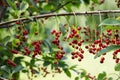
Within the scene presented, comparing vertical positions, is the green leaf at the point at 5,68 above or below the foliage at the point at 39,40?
below

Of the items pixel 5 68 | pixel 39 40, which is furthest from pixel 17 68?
pixel 39 40

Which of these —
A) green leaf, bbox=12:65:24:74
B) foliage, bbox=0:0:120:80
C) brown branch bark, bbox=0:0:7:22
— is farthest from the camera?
green leaf, bbox=12:65:24:74

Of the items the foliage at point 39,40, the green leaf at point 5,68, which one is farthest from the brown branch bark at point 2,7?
the green leaf at point 5,68

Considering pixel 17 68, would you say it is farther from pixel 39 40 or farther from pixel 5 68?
pixel 39 40

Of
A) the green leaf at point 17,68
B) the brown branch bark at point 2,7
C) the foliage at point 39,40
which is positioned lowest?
the green leaf at point 17,68

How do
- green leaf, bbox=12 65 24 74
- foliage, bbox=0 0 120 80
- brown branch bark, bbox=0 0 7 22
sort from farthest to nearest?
1. green leaf, bbox=12 65 24 74
2. brown branch bark, bbox=0 0 7 22
3. foliage, bbox=0 0 120 80

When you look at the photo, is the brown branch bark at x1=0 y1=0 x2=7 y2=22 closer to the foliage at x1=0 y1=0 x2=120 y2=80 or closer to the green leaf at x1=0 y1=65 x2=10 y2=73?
the foliage at x1=0 y1=0 x2=120 y2=80

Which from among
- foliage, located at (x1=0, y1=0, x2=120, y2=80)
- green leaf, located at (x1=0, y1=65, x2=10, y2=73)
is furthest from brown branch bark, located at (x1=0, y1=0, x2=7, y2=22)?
green leaf, located at (x1=0, y1=65, x2=10, y2=73)

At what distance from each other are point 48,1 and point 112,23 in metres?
1.41

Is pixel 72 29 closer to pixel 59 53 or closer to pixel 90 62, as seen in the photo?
pixel 59 53

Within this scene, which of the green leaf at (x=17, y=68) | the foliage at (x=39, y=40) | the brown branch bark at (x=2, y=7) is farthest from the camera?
the green leaf at (x=17, y=68)

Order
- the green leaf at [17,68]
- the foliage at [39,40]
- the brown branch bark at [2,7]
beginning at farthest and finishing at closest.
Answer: the green leaf at [17,68]
the brown branch bark at [2,7]
the foliage at [39,40]

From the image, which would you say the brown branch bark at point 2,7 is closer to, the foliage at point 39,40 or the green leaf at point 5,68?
the foliage at point 39,40

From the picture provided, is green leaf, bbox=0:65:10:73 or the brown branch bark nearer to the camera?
the brown branch bark
